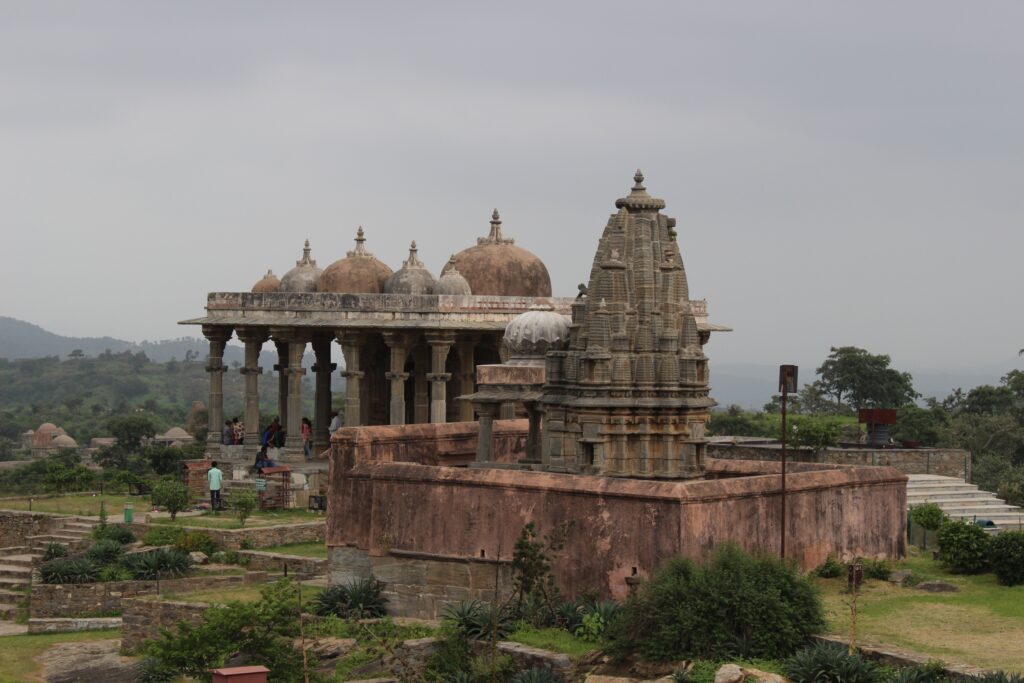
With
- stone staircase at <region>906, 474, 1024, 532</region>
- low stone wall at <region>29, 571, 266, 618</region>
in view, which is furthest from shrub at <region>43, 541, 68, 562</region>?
stone staircase at <region>906, 474, 1024, 532</region>

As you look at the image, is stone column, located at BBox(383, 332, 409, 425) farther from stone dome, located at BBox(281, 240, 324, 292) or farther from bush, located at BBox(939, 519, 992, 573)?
bush, located at BBox(939, 519, 992, 573)

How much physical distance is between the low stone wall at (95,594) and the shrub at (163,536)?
230cm

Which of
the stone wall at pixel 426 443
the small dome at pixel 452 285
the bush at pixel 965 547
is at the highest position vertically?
the small dome at pixel 452 285

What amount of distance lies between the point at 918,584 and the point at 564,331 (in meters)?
7.34

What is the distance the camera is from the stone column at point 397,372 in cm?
4559

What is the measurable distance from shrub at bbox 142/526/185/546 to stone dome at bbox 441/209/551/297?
531 inches

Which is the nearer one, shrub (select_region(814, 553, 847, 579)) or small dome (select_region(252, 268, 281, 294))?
shrub (select_region(814, 553, 847, 579))

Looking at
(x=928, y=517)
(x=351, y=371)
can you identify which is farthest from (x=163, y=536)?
(x=928, y=517)

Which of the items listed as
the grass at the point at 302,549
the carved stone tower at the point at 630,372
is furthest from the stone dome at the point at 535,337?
the grass at the point at 302,549

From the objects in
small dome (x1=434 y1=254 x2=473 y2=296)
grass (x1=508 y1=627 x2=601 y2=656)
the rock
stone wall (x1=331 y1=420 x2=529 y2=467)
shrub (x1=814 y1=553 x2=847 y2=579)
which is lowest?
grass (x1=508 y1=627 x2=601 y2=656)

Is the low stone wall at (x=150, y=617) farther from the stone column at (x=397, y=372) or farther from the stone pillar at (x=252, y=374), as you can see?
the stone pillar at (x=252, y=374)

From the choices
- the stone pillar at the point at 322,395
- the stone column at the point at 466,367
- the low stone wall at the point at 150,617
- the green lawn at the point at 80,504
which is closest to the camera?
the low stone wall at the point at 150,617

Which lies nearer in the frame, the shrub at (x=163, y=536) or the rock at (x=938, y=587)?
the rock at (x=938, y=587)

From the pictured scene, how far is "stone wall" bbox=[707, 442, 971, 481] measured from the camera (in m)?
41.2
